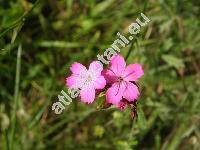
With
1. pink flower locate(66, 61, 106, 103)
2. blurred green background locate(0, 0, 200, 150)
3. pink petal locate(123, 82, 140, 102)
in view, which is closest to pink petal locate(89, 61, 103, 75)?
pink flower locate(66, 61, 106, 103)

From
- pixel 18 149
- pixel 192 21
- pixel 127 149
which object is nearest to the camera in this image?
pixel 127 149

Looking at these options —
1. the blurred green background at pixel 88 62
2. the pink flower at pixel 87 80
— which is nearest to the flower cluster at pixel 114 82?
the pink flower at pixel 87 80

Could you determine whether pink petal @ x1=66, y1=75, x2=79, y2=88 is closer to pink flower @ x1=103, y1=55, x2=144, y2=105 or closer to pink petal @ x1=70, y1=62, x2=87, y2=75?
pink petal @ x1=70, y1=62, x2=87, y2=75

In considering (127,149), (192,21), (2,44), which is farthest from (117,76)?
(2,44)

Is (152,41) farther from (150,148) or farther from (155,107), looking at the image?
(150,148)

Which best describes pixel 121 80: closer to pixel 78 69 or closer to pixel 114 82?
pixel 114 82

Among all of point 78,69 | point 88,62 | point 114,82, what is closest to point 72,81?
point 78,69

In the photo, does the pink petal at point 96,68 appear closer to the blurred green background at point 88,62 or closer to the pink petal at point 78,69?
the pink petal at point 78,69
